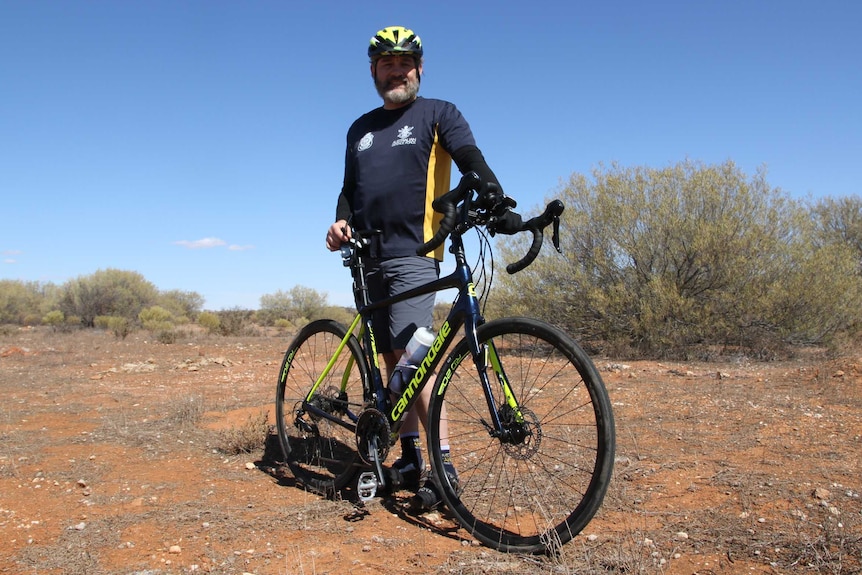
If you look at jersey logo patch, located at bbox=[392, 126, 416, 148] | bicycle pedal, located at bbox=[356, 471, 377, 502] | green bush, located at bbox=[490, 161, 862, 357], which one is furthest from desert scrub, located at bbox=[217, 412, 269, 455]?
green bush, located at bbox=[490, 161, 862, 357]

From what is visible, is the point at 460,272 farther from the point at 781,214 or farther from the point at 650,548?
the point at 781,214

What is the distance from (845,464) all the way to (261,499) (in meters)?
3.07

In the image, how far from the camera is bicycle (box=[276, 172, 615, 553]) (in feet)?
8.02

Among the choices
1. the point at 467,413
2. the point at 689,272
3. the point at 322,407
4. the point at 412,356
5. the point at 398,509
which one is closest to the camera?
the point at 412,356

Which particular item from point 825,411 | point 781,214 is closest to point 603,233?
point 781,214

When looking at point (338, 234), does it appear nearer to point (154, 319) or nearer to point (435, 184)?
point (435, 184)

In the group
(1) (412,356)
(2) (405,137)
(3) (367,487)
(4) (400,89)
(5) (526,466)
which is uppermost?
(4) (400,89)

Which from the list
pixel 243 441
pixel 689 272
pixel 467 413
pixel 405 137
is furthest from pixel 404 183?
pixel 689 272

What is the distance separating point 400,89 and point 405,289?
1003 mm

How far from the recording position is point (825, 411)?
4.89 metres

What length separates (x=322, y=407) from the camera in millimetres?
3592

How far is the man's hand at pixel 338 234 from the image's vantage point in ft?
10.7

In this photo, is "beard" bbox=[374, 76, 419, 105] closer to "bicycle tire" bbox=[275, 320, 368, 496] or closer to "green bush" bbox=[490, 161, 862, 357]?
"bicycle tire" bbox=[275, 320, 368, 496]

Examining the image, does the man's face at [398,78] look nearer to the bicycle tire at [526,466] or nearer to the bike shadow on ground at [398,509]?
the bicycle tire at [526,466]
